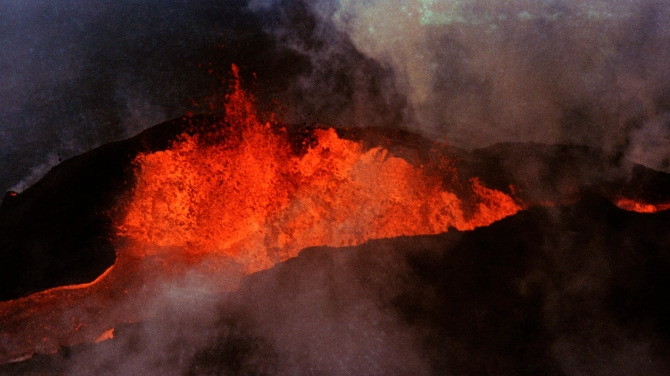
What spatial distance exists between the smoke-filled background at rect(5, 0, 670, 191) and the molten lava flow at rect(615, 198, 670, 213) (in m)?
0.36

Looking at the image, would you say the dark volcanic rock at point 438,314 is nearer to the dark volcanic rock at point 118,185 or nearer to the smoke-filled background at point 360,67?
the dark volcanic rock at point 118,185

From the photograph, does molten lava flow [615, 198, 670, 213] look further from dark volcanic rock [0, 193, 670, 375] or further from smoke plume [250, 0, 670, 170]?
smoke plume [250, 0, 670, 170]

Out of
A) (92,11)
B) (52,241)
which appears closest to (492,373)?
(52,241)

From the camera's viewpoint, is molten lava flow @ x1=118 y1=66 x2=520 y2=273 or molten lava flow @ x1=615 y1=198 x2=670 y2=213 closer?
molten lava flow @ x1=118 y1=66 x2=520 y2=273

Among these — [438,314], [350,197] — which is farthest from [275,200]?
[438,314]

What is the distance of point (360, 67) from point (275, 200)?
1.31 meters

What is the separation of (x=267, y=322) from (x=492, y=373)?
1.57m

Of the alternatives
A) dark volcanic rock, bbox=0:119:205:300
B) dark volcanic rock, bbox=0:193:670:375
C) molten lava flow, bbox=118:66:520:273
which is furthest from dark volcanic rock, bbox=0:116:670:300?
dark volcanic rock, bbox=0:193:670:375

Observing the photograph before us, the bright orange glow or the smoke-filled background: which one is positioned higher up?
the smoke-filled background

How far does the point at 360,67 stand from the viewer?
3316 mm

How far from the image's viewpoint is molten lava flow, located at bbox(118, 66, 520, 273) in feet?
9.82

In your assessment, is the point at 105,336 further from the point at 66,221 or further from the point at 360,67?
the point at 360,67

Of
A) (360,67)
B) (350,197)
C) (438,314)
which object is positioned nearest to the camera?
(438,314)

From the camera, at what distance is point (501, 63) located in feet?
11.1
